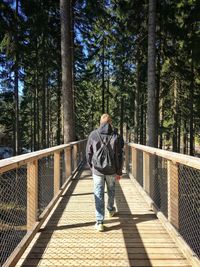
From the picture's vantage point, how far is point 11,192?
25.7 feet

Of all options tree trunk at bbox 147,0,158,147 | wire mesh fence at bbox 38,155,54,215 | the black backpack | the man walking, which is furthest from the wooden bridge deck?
tree trunk at bbox 147,0,158,147

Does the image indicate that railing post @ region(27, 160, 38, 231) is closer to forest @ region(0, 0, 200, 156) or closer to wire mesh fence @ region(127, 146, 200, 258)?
wire mesh fence @ region(127, 146, 200, 258)

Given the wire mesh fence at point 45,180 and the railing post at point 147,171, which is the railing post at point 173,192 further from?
the railing post at point 147,171

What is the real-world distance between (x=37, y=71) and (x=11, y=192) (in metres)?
22.6

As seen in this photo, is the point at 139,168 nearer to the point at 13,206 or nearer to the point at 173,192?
the point at 13,206

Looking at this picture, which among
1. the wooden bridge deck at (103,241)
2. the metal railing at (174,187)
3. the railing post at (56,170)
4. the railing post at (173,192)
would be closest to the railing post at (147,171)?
the metal railing at (174,187)

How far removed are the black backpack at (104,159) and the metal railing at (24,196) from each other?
0.90 m

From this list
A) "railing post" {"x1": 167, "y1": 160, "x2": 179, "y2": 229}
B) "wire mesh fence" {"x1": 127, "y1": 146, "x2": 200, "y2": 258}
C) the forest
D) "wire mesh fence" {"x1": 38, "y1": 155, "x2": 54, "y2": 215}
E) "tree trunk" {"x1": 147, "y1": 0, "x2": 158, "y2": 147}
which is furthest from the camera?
the forest

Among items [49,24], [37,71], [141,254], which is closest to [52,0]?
[49,24]

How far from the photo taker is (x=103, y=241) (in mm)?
5887

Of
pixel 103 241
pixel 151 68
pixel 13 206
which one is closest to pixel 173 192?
pixel 103 241

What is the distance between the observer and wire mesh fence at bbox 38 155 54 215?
7.73 m

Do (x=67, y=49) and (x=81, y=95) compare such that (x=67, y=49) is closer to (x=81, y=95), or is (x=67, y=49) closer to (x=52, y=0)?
(x=52, y=0)

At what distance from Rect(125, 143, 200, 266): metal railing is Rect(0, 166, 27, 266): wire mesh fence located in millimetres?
2264
